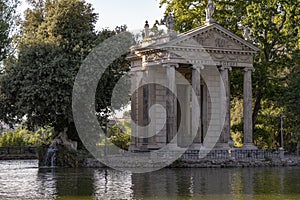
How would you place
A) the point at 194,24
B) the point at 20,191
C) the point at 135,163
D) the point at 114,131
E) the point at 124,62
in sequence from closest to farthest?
the point at 20,191, the point at 135,163, the point at 124,62, the point at 194,24, the point at 114,131

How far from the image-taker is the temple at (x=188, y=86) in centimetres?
3800

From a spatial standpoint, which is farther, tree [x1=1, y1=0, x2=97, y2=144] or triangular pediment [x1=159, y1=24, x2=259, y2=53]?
tree [x1=1, y1=0, x2=97, y2=144]

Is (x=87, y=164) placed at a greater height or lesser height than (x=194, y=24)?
lesser

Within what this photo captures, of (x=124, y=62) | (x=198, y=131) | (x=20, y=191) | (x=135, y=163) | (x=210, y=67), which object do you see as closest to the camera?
(x=20, y=191)

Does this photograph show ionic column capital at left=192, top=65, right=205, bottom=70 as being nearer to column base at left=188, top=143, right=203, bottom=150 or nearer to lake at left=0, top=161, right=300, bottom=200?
column base at left=188, top=143, right=203, bottom=150

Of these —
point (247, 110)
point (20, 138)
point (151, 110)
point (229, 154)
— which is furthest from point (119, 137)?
point (229, 154)

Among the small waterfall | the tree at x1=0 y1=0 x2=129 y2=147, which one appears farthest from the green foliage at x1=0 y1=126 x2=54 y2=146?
the small waterfall

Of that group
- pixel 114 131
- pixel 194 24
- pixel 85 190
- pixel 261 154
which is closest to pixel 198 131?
pixel 261 154

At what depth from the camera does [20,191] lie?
71.4 feet

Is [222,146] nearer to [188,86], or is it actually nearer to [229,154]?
[229,154]

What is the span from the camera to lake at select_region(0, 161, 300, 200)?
2016cm

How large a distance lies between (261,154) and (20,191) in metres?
20.7

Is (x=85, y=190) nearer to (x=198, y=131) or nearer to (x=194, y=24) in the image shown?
(x=198, y=131)

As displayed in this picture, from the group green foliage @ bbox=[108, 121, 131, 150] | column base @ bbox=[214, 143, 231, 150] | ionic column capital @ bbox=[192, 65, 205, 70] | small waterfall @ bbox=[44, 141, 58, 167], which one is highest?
ionic column capital @ bbox=[192, 65, 205, 70]
